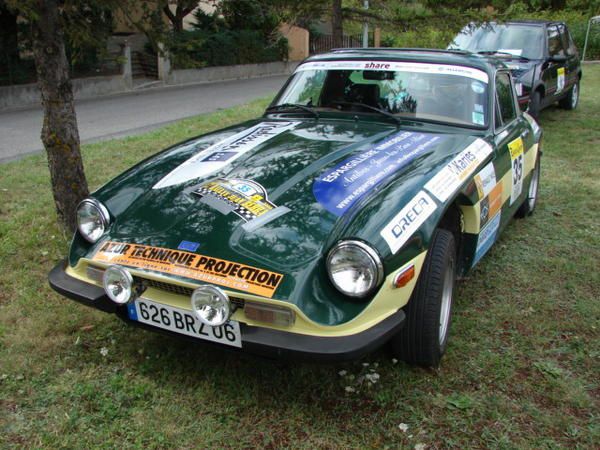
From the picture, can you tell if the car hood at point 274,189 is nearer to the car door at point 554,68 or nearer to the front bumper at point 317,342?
the front bumper at point 317,342

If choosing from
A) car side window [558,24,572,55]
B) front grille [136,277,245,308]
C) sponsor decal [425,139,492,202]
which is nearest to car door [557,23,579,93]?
car side window [558,24,572,55]

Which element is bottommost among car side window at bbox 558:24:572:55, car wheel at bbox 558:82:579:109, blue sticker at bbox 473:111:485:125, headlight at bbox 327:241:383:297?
car wheel at bbox 558:82:579:109

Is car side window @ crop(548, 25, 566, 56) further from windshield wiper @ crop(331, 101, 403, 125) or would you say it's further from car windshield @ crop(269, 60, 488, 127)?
windshield wiper @ crop(331, 101, 403, 125)

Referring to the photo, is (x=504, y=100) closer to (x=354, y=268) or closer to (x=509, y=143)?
(x=509, y=143)

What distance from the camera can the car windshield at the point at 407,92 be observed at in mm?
3768

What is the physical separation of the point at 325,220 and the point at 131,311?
101cm

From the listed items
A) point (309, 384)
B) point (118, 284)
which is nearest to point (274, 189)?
point (118, 284)

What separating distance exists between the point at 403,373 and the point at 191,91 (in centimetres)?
1353

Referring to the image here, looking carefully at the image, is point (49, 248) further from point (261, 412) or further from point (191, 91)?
point (191, 91)

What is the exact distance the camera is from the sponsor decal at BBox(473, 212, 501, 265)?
340cm

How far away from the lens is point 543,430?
252 cm

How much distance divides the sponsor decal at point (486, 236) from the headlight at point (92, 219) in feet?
6.97

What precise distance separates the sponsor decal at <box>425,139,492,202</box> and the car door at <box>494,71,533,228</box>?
22 centimetres

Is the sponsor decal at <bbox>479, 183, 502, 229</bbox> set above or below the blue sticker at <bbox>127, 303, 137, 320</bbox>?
above
